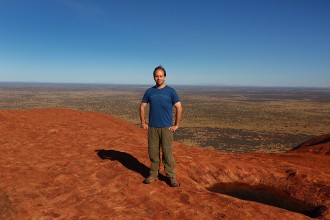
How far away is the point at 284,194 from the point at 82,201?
509 centimetres

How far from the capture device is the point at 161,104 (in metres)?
5.61

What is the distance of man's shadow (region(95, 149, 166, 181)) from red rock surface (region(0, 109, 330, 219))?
3 cm

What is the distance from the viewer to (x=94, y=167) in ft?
22.8

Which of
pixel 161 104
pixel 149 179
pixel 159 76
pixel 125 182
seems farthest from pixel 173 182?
pixel 159 76

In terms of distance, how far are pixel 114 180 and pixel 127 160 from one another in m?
1.40

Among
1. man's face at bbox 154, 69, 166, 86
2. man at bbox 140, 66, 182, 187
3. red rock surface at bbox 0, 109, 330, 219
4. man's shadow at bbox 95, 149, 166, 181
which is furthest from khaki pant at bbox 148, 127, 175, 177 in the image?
man's face at bbox 154, 69, 166, 86

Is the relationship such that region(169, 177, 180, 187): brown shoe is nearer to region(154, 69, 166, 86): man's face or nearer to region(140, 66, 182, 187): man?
region(140, 66, 182, 187): man

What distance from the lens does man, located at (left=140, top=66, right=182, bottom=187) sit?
220 inches

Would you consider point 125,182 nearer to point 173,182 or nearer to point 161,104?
point 173,182

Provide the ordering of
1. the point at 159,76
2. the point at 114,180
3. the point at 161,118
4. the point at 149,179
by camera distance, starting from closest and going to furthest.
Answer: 1. the point at 159,76
2. the point at 161,118
3. the point at 149,179
4. the point at 114,180

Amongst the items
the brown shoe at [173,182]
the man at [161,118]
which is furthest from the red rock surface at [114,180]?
the man at [161,118]

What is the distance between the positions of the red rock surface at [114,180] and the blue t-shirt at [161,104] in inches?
53.0

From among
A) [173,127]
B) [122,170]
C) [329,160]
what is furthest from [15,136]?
[329,160]

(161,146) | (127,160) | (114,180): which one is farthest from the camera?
(127,160)
